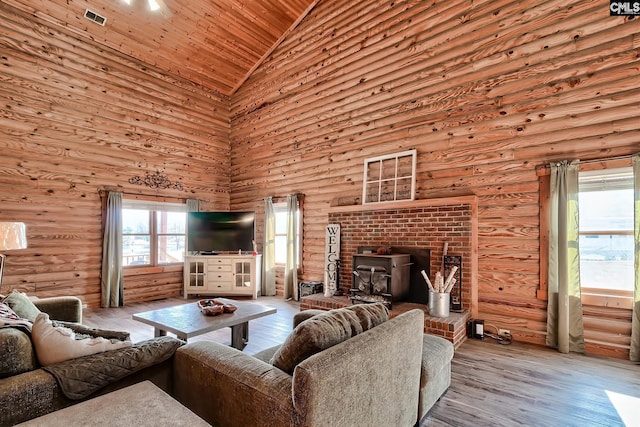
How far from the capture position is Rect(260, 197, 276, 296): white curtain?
6.53 meters

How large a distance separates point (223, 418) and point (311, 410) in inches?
24.9

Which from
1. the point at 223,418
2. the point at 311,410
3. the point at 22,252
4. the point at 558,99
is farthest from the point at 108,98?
the point at 558,99

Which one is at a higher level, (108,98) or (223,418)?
(108,98)

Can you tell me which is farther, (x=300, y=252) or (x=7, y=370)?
(x=300, y=252)

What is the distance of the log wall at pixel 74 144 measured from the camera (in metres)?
4.72

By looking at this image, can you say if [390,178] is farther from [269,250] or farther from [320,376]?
[320,376]

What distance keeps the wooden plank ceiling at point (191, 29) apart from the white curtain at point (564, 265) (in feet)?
16.9

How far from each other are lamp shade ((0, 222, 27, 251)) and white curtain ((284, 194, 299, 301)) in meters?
3.85

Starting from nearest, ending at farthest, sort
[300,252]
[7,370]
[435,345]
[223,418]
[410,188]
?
[7,370] → [223,418] → [435,345] → [410,188] → [300,252]

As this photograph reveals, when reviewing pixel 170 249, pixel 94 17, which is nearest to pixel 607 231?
pixel 170 249

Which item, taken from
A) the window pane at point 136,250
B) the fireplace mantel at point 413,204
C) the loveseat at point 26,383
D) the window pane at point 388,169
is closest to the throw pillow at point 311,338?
the loveseat at point 26,383

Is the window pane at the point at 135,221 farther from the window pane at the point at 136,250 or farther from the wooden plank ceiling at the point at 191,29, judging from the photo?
the wooden plank ceiling at the point at 191,29

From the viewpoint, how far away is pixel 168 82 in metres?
6.38

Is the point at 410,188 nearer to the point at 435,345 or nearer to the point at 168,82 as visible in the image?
the point at 435,345
